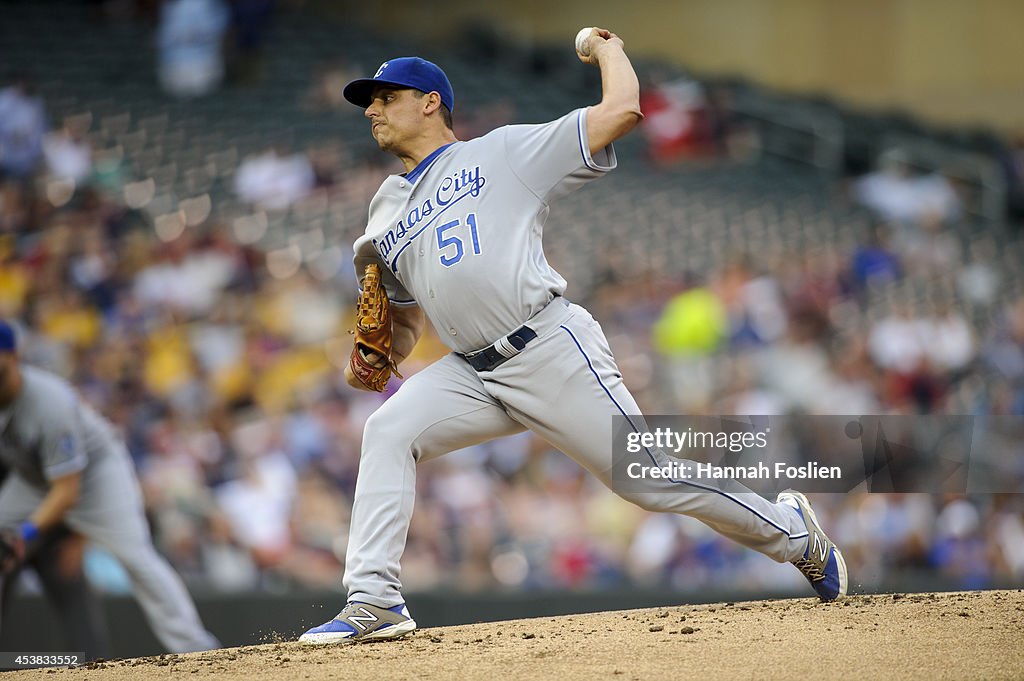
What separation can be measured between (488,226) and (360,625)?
110 cm

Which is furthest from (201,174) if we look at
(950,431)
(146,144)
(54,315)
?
(950,431)

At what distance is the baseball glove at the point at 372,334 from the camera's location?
141 inches

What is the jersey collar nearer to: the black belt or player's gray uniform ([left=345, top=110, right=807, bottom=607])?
player's gray uniform ([left=345, top=110, right=807, bottom=607])

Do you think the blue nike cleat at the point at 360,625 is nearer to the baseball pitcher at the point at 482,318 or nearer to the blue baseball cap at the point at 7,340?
the baseball pitcher at the point at 482,318

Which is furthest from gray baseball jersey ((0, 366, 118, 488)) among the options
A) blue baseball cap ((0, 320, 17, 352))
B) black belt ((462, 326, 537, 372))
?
black belt ((462, 326, 537, 372))

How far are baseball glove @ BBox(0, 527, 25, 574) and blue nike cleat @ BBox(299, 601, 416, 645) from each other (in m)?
2.25

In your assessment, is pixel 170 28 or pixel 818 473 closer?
pixel 818 473

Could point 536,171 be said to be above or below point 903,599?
above

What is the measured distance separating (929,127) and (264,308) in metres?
8.81

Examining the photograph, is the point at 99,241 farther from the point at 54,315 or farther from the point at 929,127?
the point at 929,127

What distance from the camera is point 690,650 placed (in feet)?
10.8

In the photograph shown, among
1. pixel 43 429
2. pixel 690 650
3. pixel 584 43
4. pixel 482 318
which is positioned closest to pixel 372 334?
pixel 482 318

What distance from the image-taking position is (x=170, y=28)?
1230 centimetres

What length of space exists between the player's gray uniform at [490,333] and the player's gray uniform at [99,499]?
2285 millimetres
